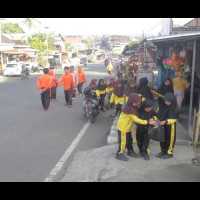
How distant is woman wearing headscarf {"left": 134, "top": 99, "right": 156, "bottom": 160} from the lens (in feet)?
16.0

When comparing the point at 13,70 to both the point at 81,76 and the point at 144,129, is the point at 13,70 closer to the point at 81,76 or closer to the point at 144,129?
the point at 81,76

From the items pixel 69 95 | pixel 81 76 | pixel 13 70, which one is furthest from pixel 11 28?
pixel 69 95

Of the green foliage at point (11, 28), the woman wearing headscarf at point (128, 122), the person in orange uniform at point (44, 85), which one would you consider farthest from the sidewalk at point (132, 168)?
the green foliage at point (11, 28)

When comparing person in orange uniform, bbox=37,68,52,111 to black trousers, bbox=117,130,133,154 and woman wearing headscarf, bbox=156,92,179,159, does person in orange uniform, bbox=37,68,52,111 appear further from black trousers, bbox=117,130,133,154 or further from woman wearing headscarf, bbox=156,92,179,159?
woman wearing headscarf, bbox=156,92,179,159

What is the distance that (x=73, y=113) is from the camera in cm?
990

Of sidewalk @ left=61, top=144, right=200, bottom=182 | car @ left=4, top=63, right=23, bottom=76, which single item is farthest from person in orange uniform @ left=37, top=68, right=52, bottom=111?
car @ left=4, top=63, right=23, bottom=76

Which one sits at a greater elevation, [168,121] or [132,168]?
[168,121]

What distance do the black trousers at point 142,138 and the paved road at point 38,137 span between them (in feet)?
4.55

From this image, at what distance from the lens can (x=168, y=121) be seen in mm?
5035

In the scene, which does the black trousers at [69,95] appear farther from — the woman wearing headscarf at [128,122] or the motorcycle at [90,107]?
the woman wearing headscarf at [128,122]

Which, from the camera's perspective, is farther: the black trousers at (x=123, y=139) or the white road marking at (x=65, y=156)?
the black trousers at (x=123, y=139)

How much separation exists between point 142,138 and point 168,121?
61cm

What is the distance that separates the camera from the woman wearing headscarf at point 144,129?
192 inches
